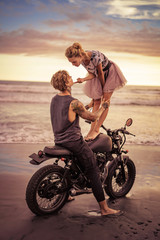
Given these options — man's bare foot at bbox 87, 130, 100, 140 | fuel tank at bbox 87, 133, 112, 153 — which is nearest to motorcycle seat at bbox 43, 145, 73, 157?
fuel tank at bbox 87, 133, 112, 153

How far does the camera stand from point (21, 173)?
4.96 m

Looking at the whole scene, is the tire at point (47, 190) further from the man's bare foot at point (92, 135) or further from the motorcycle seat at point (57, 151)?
the man's bare foot at point (92, 135)

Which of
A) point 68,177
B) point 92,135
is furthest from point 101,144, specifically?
point 68,177

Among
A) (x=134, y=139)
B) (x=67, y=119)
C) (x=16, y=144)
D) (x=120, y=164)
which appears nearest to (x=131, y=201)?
(x=120, y=164)

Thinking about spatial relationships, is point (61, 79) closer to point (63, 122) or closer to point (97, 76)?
point (63, 122)

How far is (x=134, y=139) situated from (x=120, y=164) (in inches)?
176

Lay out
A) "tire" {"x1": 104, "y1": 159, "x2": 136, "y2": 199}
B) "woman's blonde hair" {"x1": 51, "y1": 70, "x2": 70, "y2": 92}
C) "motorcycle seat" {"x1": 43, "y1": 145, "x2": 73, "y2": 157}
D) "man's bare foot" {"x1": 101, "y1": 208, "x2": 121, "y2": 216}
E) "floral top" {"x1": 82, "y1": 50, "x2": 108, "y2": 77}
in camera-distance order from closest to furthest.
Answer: "woman's blonde hair" {"x1": 51, "y1": 70, "x2": 70, "y2": 92} → "motorcycle seat" {"x1": 43, "y1": 145, "x2": 73, "y2": 157} → "man's bare foot" {"x1": 101, "y1": 208, "x2": 121, "y2": 216} → "tire" {"x1": 104, "y1": 159, "x2": 136, "y2": 199} → "floral top" {"x1": 82, "y1": 50, "x2": 108, "y2": 77}

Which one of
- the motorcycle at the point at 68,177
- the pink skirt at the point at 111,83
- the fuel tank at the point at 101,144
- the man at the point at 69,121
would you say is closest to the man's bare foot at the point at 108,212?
the man at the point at 69,121

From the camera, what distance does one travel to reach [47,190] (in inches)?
132

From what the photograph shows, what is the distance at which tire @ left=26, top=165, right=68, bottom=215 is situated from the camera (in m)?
3.24

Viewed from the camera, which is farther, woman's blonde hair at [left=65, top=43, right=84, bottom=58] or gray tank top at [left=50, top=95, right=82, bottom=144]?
woman's blonde hair at [left=65, top=43, right=84, bottom=58]

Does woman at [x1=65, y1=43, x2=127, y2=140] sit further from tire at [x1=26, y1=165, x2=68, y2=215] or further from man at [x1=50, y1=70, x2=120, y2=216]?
tire at [x1=26, y1=165, x2=68, y2=215]

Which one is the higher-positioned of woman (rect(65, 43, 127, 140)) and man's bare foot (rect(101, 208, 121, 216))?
woman (rect(65, 43, 127, 140))

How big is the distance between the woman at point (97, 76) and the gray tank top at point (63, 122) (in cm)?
61
